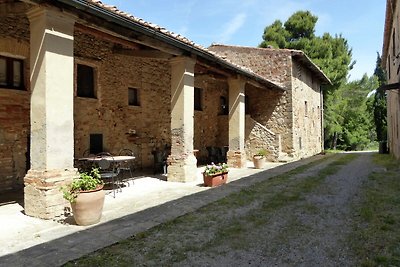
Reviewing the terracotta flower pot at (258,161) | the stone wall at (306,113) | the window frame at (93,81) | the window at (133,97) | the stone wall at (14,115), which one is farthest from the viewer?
the stone wall at (306,113)

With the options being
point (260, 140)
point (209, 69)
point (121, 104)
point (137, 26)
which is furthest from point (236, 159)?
point (137, 26)

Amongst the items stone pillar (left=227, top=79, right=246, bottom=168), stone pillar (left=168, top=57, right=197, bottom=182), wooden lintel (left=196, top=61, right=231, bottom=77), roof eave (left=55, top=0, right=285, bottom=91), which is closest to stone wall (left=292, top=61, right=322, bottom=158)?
stone pillar (left=227, top=79, right=246, bottom=168)

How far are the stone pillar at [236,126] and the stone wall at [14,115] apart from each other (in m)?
6.78

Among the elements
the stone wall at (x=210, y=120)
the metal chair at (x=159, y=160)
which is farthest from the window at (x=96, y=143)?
the stone wall at (x=210, y=120)

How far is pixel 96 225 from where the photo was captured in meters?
4.52

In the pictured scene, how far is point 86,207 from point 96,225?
31 cm

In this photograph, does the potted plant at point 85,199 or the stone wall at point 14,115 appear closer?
the potted plant at point 85,199

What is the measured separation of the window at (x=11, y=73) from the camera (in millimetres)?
7039

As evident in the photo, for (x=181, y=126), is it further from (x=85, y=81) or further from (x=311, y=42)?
(x=311, y=42)

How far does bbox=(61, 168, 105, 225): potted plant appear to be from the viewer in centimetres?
446

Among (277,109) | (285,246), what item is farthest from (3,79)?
(277,109)

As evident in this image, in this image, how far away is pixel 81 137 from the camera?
8.55 meters

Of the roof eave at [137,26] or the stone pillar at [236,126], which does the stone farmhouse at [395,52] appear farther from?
the roof eave at [137,26]

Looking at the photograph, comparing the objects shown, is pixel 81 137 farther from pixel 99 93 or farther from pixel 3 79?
pixel 3 79
